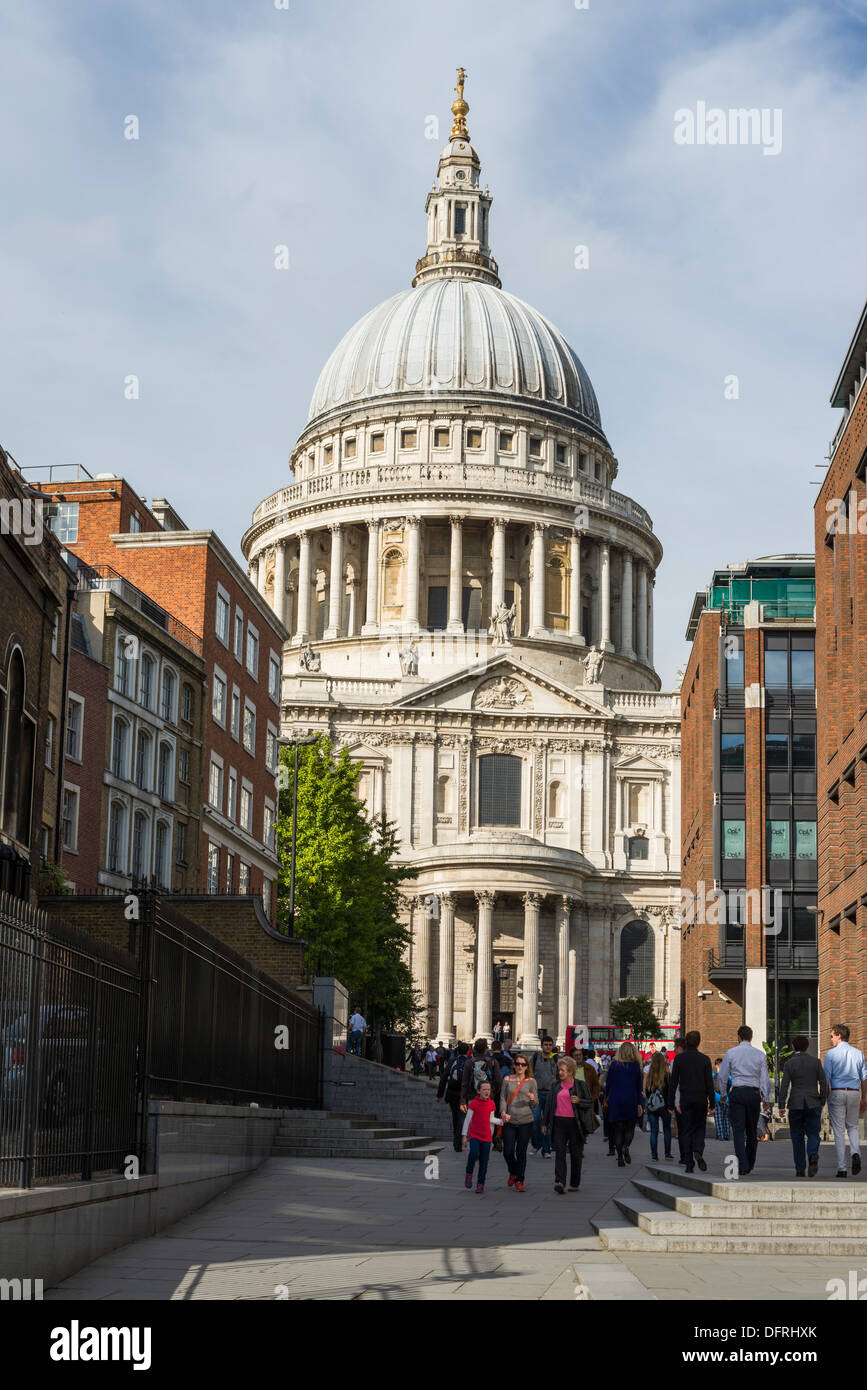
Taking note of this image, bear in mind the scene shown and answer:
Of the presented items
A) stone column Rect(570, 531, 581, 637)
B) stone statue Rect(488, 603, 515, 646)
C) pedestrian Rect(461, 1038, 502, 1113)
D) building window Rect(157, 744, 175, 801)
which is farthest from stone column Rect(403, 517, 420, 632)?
pedestrian Rect(461, 1038, 502, 1113)

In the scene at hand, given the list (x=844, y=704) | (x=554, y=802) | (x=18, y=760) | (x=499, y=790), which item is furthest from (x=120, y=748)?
(x=554, y=802)

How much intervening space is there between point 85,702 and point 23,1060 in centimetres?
3213

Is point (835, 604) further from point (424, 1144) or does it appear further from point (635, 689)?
point (635, 689)

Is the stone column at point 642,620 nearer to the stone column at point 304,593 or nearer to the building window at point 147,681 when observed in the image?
the stone column at point 304,593

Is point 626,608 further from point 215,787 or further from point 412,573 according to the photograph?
point 215,787

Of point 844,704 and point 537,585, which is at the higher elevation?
point 537,585

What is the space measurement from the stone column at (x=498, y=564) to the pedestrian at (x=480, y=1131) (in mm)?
93301

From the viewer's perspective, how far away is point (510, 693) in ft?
335

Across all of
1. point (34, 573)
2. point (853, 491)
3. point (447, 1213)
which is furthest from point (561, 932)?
point (447, 1213)

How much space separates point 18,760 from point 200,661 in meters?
23.8

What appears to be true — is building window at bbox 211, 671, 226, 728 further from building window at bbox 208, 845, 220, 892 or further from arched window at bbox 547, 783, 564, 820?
arched window at bbox 547, 783, 564, 820

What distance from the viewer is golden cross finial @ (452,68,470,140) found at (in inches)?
5581

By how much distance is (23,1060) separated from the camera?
1327 cm

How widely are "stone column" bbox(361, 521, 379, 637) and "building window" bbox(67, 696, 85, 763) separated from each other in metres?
71.2
